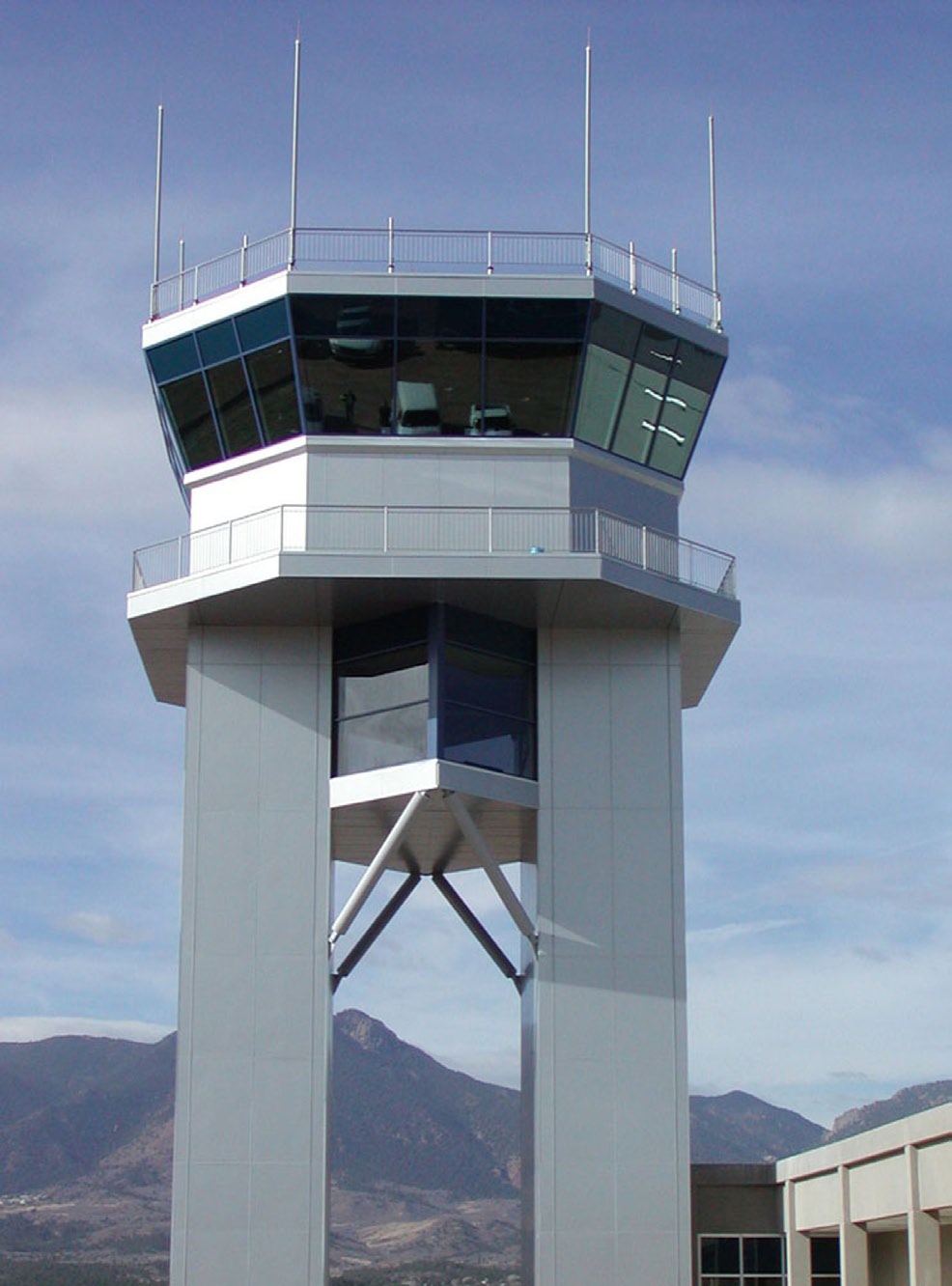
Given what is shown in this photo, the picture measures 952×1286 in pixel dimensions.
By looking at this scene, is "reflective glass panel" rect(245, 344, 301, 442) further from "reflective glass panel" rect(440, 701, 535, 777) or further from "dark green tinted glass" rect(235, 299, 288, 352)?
"reflective glass panel" rect(440, 701, 535, 777)

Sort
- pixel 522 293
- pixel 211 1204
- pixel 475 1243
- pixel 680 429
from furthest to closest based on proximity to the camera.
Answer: pixel 475 1243, pixel 680 429, pixel 522 293, pixel 211 1204

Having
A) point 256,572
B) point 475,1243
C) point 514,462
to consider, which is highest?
point 514,462

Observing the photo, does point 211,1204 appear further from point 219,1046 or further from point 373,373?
point 373,373

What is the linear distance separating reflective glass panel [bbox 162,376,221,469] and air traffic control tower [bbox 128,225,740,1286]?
0.18 feet

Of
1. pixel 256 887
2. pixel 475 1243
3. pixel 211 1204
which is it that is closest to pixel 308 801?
pixel 256 887

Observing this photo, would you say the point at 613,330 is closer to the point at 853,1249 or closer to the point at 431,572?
the point at 431,572

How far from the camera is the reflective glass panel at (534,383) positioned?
35250 mm

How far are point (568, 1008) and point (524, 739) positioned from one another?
4.63m

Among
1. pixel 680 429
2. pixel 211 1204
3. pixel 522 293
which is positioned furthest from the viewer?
pixel 680 429

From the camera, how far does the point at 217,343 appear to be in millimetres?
35875

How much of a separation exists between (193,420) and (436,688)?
675cm

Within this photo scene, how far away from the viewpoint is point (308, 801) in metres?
34.8

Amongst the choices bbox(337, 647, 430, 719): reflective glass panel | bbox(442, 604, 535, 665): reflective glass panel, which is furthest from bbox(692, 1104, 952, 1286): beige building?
bbox(337, 647, 430, 719): reflective glass panel

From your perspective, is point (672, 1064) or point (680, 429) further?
point (680, 429)
